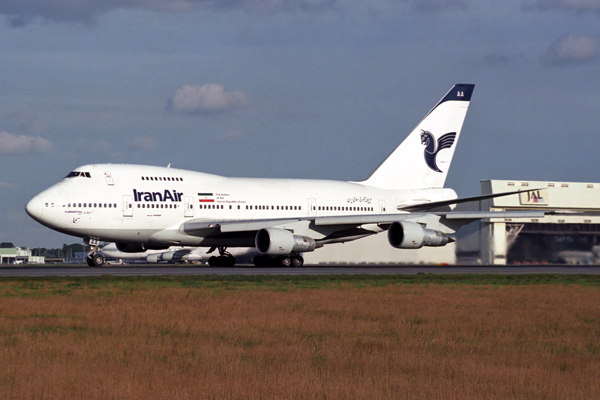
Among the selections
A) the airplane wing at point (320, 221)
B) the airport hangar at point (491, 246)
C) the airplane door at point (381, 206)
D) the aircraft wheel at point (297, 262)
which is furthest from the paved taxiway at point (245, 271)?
the airport hangar at point (491, 246)

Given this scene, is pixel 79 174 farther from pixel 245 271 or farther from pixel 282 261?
pixel 282 261

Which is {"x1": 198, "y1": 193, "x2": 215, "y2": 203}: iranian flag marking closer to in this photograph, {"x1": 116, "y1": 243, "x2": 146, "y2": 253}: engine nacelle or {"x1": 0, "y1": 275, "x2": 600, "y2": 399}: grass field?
{"x1": 116, "y1": 243, "x2": 146, "y2": 253}: engine nacelle

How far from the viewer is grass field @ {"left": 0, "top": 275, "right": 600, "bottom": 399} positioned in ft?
30.3

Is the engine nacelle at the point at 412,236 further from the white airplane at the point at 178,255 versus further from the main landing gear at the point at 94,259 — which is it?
the white airplane at the point at 178,255

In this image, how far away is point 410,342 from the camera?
41.7 feet

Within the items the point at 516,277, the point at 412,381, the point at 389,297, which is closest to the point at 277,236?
the point at 516,277

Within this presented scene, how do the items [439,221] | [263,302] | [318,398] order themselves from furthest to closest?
[439,221], [263,302], [318,398]

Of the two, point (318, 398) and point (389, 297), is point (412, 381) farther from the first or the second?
point (389, 297)

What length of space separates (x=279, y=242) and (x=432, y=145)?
14.3m

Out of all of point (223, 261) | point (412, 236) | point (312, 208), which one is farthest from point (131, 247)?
point (412, 236)

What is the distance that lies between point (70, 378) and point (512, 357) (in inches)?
240

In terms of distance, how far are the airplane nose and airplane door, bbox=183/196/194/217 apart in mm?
6273

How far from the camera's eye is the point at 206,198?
3759 cm

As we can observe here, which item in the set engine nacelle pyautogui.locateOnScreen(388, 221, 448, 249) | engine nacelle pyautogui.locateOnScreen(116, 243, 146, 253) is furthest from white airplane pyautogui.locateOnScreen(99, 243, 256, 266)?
engine nacelle pyautogui.locateOnScreen(388, 221, 448, 249)
